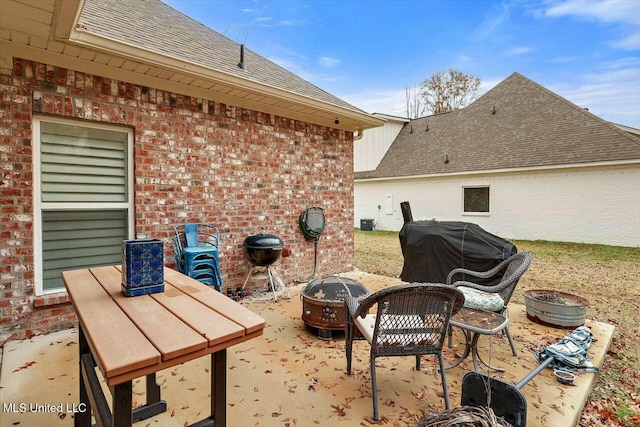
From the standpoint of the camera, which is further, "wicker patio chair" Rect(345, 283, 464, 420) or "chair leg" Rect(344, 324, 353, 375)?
"chair leg" Rect(344, 324, 353, 375)

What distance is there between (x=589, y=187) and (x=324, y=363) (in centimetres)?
1180

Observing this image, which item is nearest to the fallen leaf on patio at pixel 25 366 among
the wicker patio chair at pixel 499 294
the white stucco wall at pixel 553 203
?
the wicker patio chair at pixel 499 294

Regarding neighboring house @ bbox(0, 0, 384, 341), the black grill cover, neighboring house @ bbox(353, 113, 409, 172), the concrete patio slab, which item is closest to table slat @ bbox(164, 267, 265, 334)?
the concrete patio slab

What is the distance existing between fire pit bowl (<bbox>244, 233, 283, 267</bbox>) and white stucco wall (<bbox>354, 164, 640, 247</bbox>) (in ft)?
35.5

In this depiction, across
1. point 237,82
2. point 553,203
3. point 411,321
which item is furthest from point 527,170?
point 411,321

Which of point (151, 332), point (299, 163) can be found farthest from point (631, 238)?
point (151, 332)

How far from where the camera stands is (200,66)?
3969mm

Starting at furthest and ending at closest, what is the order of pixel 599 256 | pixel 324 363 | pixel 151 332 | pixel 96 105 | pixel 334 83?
1. pixel 334 83
2. pixel 599 256
3. pixel 96 105
4. pixel 324 363
5. pixel 151 332

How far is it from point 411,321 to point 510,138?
1307 centimetres

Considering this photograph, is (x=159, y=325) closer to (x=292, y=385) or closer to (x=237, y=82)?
(x=292, y=385)

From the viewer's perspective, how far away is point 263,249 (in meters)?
4.67

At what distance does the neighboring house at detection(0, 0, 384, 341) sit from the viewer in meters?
3.30

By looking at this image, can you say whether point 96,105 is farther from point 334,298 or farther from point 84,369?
point 334,298

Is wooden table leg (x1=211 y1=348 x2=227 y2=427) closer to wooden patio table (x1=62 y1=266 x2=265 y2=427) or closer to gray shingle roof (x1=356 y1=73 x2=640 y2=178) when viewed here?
wooden patio table (x1=62 y1=266 x2=265 y2=427)
